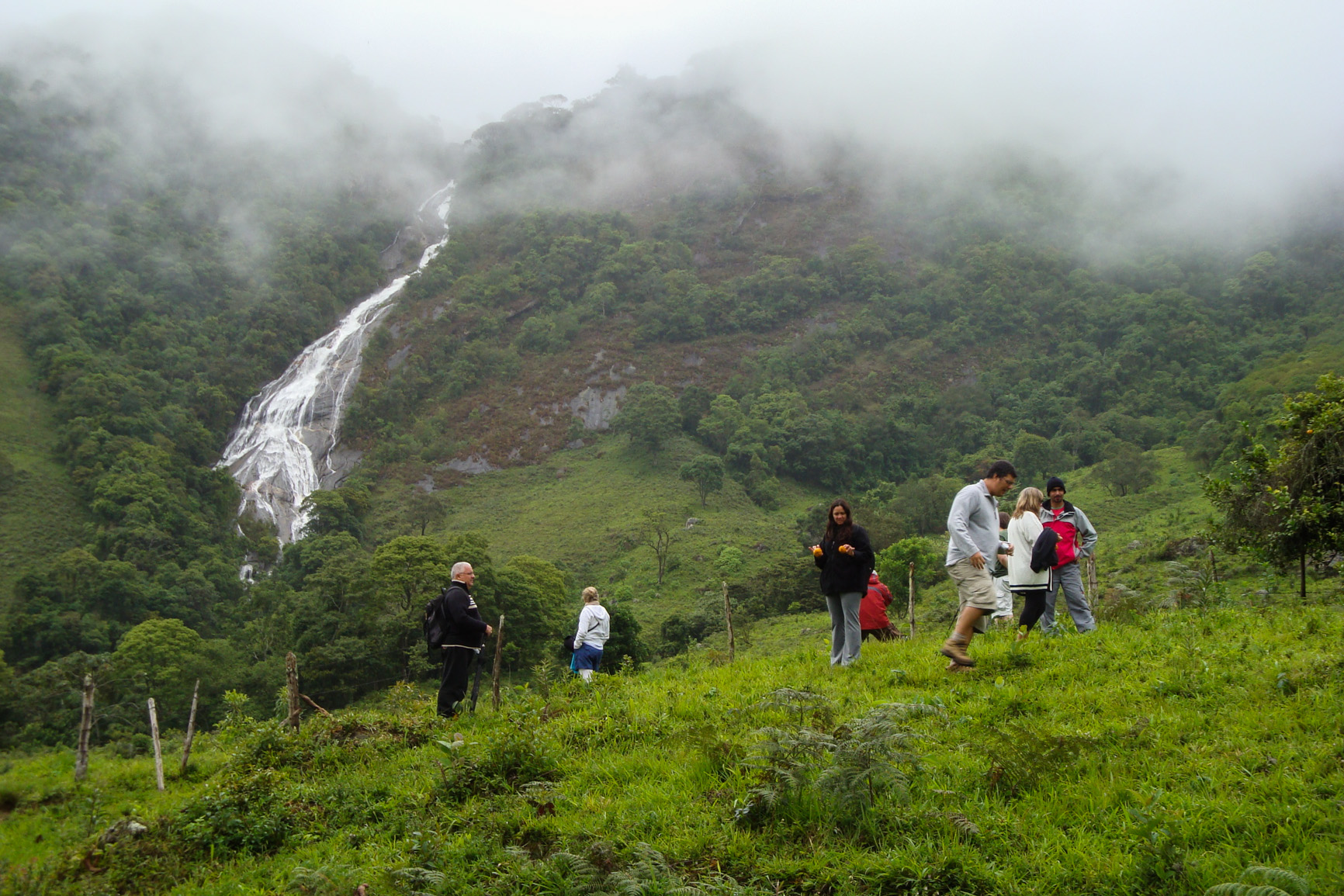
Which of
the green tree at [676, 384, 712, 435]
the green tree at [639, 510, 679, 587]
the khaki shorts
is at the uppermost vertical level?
the green tree at [676, 384, 712, 435]

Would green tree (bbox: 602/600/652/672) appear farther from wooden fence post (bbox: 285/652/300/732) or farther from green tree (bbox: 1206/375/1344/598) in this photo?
wooden fence post (bbox: 285/652/300/732)

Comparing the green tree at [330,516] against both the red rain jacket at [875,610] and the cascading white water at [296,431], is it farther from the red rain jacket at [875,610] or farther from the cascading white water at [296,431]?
the red rain jacket at [875,610]

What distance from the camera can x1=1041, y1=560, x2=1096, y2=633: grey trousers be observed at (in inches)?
355

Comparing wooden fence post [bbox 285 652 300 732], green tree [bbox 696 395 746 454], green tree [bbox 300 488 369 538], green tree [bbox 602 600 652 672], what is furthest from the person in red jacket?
green tree [bbox 696 395 746 454]

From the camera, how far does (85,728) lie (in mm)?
12875

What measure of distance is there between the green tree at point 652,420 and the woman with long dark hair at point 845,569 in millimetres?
70823

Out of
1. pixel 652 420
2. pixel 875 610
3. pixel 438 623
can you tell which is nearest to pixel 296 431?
pixel 652 420

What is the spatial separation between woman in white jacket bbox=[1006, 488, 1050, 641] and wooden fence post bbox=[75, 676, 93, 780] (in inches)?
539

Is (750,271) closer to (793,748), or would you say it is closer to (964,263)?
(964,263)

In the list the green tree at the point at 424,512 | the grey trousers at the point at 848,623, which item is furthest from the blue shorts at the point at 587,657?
the green tree at the point at 424,512

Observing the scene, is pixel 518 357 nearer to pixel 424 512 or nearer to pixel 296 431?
pixel 296 431

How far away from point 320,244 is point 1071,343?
110068 mm

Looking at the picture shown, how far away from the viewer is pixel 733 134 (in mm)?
175750

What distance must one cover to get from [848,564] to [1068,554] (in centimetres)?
286
